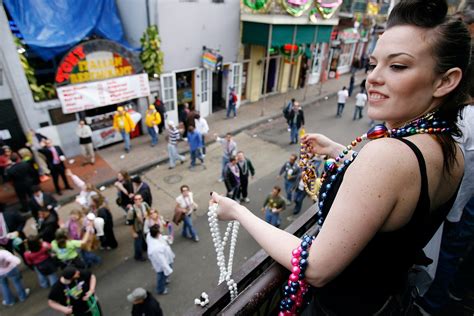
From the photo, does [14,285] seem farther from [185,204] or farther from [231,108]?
[231,108]

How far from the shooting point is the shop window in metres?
9.97

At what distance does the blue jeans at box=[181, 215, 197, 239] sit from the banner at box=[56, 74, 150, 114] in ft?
20.0

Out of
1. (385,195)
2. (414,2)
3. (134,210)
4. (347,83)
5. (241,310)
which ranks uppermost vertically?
(414,2)

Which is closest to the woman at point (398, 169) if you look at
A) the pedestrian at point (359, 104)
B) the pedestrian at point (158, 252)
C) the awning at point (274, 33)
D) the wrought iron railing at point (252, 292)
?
the wrought iron railing at point (252, 292)

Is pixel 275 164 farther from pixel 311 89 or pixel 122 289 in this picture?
pixel 311 89

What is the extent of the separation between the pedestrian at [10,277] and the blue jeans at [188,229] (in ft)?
11.1

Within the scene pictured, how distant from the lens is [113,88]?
11023mm

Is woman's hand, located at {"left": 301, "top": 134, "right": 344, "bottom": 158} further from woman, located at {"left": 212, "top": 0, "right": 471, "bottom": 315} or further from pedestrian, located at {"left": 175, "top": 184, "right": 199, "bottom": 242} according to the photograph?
pedestrian, located at {"left": 175, "top": 184, "right": 199, "bottom": 242}

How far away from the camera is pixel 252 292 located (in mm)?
1455

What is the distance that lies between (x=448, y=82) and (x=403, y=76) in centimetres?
18

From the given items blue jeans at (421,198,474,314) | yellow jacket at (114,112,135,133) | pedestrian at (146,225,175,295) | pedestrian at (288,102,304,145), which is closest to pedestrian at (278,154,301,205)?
pedestrian at (146,225,175,295)

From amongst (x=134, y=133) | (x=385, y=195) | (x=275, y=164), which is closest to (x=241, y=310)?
(x=385, y=195)

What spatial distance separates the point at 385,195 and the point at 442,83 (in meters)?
0.54

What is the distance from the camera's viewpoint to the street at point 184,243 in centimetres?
612
